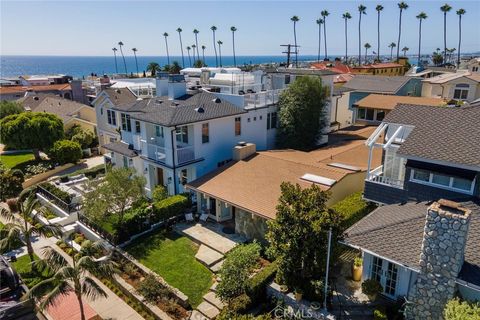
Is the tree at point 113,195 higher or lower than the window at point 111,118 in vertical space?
lower

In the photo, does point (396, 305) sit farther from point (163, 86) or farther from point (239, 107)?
point (163, 86)

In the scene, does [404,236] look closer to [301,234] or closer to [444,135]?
[301,234]

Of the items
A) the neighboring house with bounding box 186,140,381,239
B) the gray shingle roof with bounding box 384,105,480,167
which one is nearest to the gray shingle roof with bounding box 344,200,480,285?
the gray shingle roof with bounding box 384,105,480,167

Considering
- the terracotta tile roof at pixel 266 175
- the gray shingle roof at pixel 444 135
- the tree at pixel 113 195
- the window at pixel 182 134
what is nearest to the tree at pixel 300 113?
the terracotta tile roof at pixel 266 175

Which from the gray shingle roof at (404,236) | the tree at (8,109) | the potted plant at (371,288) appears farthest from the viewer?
the tree at (8,109)

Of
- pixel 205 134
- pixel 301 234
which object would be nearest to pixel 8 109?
pixel 205 134

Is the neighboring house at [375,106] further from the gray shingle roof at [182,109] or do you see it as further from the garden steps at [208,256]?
the garden steps at [208,256]
